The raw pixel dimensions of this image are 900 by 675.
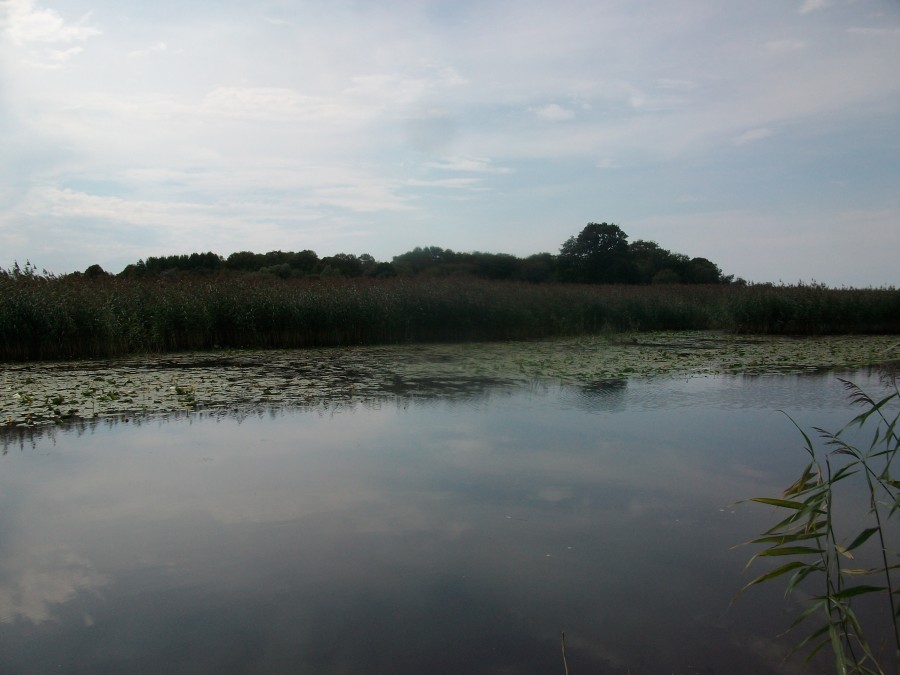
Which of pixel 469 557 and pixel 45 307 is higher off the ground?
pixel 45 307

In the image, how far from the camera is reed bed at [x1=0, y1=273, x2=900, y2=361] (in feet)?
41.2

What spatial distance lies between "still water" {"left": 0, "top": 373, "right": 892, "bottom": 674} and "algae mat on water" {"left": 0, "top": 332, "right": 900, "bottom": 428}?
1357 mm

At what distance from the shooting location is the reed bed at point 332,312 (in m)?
12.6

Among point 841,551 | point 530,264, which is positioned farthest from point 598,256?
point 841,551

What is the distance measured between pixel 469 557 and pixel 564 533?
638mm

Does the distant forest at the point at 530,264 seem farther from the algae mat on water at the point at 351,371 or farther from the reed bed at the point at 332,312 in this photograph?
the algae mat on water at the point at 351,371

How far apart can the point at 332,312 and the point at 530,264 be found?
77.5 ft

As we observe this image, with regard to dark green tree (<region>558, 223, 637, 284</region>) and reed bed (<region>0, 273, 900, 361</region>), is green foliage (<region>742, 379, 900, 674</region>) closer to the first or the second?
reed bed (<region>0, 273, 900, 361</region>)

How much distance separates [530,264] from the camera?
37.3 meters

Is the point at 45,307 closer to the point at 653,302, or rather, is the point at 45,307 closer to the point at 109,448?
the point at 109,448

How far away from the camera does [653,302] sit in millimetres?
22281

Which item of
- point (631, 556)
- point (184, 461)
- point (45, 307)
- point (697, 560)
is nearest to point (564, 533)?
point (631, 556)

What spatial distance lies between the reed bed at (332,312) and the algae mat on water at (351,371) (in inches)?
36.7

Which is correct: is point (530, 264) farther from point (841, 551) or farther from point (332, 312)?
point (841, 551)
